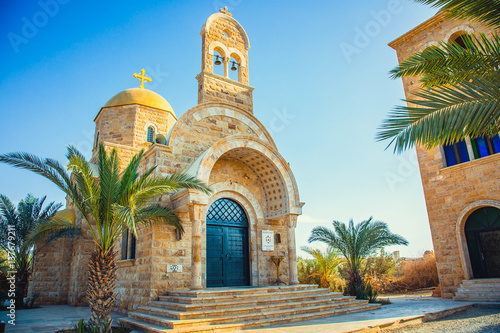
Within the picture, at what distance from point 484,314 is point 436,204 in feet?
16.3

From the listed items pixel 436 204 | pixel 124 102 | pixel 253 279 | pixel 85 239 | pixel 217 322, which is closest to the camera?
pixel 217 322

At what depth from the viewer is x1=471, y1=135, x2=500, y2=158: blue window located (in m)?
11.5

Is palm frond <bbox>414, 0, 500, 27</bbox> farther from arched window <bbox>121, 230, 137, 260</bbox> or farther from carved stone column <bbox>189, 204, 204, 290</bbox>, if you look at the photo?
arched window <bbox>121, 230, 137, 260</bbox>

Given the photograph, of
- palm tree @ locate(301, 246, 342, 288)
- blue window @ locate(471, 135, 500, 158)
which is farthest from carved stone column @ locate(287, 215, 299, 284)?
blue window @ locate(471, 135, 500, 158)

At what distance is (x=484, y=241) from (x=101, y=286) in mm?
11882

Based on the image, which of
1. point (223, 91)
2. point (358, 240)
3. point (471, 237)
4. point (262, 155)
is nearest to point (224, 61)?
point (223, 91)

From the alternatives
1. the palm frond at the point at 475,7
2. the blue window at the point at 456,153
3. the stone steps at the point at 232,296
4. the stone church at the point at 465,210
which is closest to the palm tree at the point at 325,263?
the stone church at the point at 465,210

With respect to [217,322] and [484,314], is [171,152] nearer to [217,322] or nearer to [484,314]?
[217,322]

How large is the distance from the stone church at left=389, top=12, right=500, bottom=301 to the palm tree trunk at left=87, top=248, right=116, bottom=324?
10681 mm

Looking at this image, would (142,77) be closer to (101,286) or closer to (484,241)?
(101,286)

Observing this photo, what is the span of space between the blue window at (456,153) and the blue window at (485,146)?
0.30m

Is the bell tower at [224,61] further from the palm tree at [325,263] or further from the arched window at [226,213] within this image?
the palm tree at [325,263]

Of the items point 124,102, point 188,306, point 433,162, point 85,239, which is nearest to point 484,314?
point 433,162

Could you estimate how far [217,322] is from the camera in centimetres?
678
